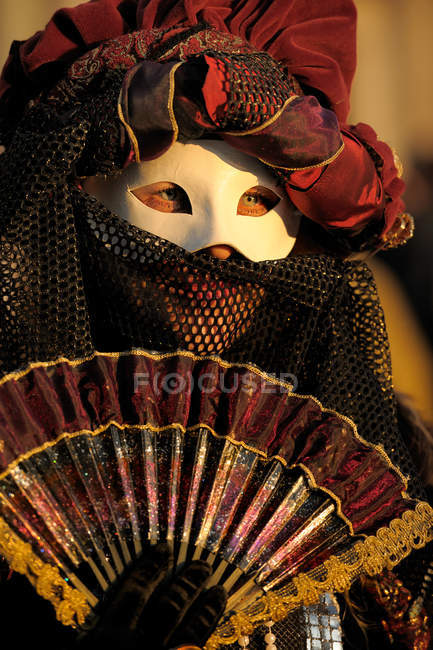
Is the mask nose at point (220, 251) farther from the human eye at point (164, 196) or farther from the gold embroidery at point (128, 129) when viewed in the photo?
the gold embroidery at point (128, 129)

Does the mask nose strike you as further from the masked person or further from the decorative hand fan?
the decorative hand fan

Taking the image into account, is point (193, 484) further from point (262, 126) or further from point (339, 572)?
point (262, 126)

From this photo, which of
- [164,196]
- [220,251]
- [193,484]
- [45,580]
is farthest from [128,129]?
[45,580]

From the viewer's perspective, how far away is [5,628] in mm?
1196

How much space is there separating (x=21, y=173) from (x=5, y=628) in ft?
2.75

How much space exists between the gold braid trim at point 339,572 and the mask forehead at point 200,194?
2.03 feet

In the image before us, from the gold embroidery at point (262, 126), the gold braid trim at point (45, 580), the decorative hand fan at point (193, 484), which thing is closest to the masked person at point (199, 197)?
the gold embroidery at point (262, 126)

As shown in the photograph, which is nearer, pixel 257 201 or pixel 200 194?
pixel 200 194

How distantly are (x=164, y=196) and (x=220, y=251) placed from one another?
0.17 metres

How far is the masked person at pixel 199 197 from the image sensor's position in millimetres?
1390

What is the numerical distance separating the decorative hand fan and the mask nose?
9.6 inches

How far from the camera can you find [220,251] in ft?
4.87

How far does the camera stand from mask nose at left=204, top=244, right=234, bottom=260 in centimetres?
148

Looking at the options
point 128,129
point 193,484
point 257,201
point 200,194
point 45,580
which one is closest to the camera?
point 45,580
